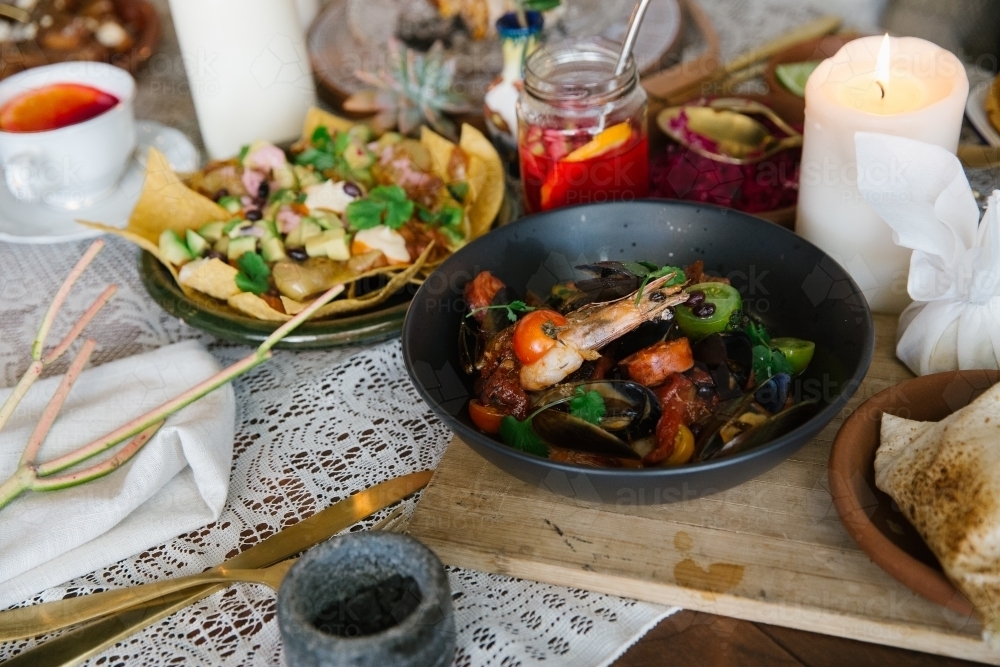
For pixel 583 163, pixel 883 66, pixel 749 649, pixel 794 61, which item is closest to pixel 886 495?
pixel 749 649

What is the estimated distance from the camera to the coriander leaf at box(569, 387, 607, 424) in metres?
1.04

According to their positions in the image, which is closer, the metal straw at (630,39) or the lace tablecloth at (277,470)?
the lace tablecloth at (277,470)

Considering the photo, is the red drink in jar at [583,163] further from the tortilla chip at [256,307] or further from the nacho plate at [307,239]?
the tortilla chip at [256,307]

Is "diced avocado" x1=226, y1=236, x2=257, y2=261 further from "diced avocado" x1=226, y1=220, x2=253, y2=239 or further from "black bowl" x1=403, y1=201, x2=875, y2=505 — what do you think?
"black bowl" x1=403, y1=201, x2=875, y2=505

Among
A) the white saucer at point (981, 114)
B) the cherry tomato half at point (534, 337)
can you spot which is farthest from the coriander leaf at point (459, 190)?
the white saucer at point (981, 114)

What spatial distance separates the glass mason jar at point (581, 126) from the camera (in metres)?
1.42

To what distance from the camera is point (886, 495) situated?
1.01 m

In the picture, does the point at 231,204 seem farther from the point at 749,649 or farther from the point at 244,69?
the point at 749,649

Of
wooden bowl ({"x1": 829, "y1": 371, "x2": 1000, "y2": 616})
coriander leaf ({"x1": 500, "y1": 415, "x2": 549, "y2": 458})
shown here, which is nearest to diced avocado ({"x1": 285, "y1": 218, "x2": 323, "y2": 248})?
coriander leaf ({"x1": 500, "y1": 415, "x2": 549, "y2": 458})

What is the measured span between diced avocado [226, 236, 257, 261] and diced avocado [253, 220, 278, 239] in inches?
1.0

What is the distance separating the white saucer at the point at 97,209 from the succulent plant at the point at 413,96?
376 millimetres

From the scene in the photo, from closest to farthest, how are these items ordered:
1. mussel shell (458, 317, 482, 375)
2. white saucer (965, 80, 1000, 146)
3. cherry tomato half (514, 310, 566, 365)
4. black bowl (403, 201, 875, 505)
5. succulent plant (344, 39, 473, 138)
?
black bowl (403, 201, 875, 505)
cherry tomato half (514, 310, 566, 365)
mussel shell (458, 317, 482, 375)
white saucer (965, 80, 1000, 146)
succulent plant (344, 39, 473, 138)

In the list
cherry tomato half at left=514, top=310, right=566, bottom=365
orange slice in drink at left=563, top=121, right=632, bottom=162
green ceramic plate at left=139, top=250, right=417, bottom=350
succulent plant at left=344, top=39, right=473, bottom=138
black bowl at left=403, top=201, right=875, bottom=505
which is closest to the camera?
black bowl at left=403, top=201, right=875, bottom=505

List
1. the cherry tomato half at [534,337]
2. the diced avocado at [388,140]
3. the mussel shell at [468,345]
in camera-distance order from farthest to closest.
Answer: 1. the diced avocado at [388,140]
2. the mussel shell at [468,345]
3. the cherry tomato half at [534,337]
